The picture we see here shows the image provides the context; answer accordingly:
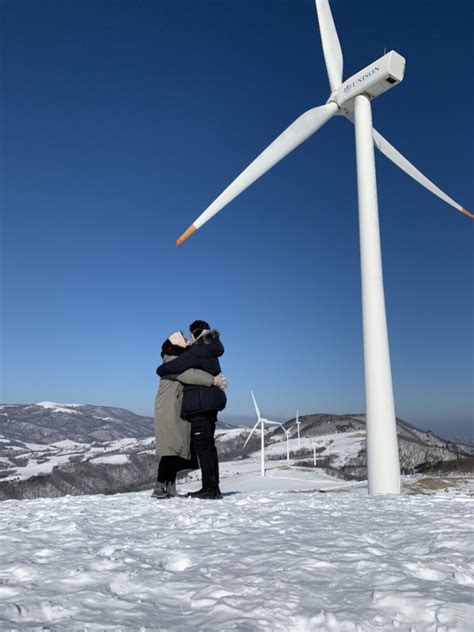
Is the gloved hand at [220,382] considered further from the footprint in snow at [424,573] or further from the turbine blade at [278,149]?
the turbine blade at [278,149]

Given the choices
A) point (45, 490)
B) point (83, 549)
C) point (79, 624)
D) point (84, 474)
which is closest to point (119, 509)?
point (83, 549)

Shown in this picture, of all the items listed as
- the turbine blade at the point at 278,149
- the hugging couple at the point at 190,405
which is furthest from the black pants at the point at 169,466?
the turbine blade at the point at 278,149

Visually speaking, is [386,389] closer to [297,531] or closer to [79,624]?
[297,531]

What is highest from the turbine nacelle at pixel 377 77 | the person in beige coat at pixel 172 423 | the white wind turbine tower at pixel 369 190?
the turbine nacelle at pixel 377 77

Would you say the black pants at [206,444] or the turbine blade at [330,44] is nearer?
the black pants at [206,444]

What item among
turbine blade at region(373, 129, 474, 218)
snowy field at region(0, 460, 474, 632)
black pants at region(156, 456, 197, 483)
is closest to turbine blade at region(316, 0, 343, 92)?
turbine blade at region(373, 129, 474, 218)

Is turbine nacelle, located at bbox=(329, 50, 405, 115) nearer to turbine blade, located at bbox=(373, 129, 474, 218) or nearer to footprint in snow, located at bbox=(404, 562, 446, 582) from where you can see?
turbine blade, located at bbox=(373, 129, 474, 218)
